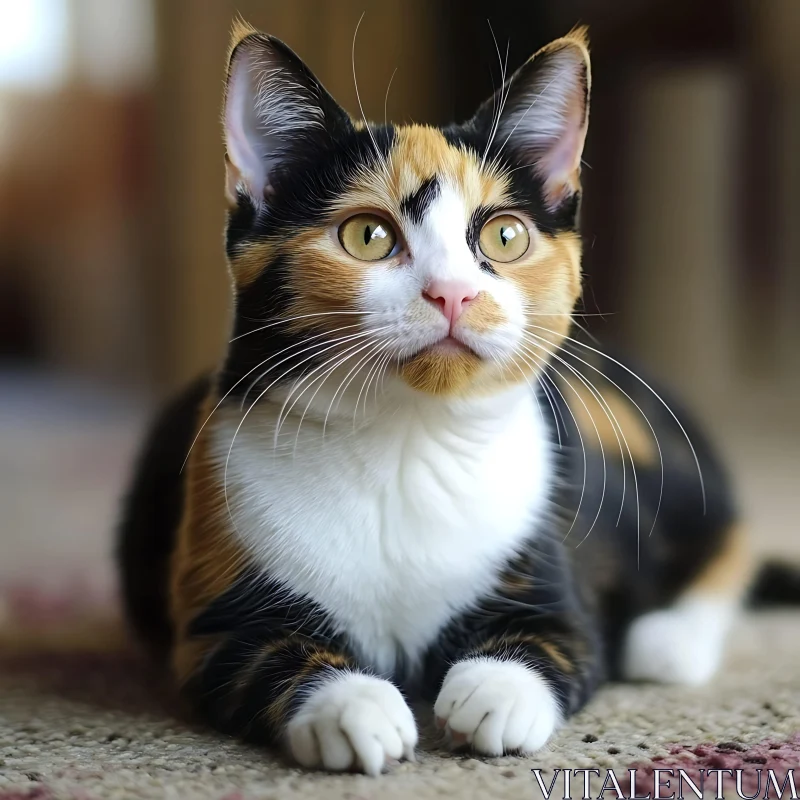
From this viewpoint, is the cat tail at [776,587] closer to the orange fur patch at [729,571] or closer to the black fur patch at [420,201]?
the orange fur patch at [729,571]

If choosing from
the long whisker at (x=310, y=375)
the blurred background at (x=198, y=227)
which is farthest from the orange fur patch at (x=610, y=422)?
the blurred background at (x=198, y=227)

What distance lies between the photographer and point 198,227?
7.10 ft

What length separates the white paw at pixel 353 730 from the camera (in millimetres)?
696

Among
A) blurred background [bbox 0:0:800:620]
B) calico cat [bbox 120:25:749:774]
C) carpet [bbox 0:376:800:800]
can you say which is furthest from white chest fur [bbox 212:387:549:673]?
blurred background [bbox 0:0:800:620]

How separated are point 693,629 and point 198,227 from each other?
148 centimetres

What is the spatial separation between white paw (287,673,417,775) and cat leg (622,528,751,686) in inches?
14.8

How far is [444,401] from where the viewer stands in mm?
812

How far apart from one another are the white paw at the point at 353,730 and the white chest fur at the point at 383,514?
0.12m

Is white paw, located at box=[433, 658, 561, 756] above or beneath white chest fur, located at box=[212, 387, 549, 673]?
beneath

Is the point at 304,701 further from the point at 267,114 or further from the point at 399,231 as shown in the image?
the point at 267,114

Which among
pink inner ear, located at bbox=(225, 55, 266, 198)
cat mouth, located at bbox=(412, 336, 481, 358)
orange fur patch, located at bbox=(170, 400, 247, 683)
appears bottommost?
orange fur patch, located at bbox=(170, 400, 247, 683)

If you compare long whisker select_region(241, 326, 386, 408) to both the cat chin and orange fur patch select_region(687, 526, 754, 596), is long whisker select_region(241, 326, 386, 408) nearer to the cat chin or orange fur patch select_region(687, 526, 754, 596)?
the cat chin

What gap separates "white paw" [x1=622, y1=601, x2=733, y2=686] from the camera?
1.00 m

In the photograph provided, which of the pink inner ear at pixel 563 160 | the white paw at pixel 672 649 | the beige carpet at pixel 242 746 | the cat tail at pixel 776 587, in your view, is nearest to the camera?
the beige carpet at pixel 242 746
